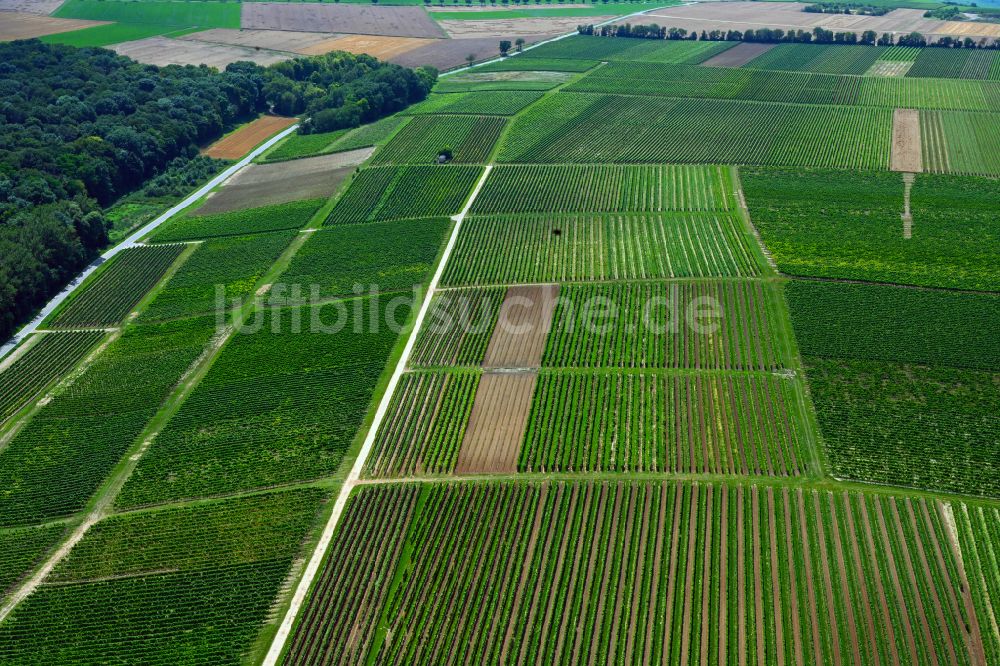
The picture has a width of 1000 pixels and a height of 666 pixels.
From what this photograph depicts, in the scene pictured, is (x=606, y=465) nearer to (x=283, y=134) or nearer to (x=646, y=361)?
(x=646, y=361)

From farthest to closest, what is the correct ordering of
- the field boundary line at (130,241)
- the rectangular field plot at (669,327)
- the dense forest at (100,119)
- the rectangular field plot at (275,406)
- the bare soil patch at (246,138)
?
the bare soil patch at (246,138) < the dense forest at (100,119) < the field boundary line at (130,241) < the rectangular field plot at (669,327) < the rectangular field plot at (275,406)

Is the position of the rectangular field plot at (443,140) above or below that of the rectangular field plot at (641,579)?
above

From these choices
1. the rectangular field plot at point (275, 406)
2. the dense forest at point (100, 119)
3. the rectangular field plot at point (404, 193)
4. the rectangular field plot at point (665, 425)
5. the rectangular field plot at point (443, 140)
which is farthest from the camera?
the rectangular field plot at point (443, 140)

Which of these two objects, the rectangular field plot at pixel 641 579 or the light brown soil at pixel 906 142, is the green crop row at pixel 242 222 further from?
the light brown soil at pixel 906 142

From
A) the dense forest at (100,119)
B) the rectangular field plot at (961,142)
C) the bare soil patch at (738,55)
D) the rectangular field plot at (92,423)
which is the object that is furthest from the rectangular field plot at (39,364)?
the bare soil patch at (738,55)

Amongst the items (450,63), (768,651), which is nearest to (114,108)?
(450,63)

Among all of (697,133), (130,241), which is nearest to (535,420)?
(130,241)

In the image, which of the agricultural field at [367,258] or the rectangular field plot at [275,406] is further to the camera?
the agricultural field at [367,258]
